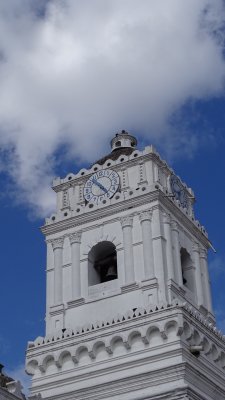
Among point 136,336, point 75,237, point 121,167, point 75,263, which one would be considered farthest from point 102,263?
point 136,336

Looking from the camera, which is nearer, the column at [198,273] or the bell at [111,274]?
the bell at [111,274]

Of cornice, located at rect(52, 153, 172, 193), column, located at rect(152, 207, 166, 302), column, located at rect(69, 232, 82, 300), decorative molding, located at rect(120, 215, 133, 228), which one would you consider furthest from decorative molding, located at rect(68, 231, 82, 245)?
column, located at rect(152, 207, 166, 302)

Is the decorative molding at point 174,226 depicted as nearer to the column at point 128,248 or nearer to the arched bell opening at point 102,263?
the column at point 128,248

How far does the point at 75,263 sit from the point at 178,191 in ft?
17.9

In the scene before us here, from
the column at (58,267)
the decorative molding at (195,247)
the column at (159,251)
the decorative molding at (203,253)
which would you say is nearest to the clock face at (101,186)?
the column at (58,267)

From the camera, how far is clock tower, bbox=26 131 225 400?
2947cm

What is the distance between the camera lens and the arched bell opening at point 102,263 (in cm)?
3369

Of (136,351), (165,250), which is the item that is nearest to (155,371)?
(136,351)

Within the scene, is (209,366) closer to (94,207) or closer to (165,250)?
(165,250)

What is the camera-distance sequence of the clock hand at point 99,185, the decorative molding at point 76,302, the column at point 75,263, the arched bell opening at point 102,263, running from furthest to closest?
the clock hand at point 99,185
the arched bell opening at point 102,263
the column at point 75,263
the decorative molding at point 76,302

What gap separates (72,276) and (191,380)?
6.85 m

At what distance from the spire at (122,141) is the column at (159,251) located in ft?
16.8

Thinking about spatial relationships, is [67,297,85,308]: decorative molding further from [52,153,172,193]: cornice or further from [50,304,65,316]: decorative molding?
[52,153,172,193]: cornice

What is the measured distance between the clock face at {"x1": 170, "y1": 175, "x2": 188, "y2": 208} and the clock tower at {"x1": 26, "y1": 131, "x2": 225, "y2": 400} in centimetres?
9
